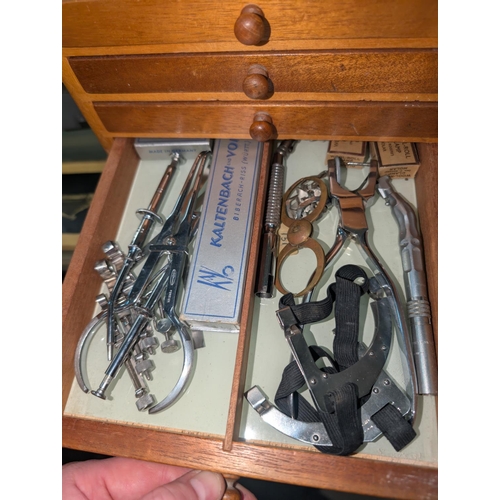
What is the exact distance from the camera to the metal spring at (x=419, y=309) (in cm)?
77

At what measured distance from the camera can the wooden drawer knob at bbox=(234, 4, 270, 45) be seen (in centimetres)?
64

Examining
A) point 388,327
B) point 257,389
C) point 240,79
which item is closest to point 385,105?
point 240,79

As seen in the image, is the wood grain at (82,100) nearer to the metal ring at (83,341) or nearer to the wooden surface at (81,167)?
the wooden surface at (81,167)

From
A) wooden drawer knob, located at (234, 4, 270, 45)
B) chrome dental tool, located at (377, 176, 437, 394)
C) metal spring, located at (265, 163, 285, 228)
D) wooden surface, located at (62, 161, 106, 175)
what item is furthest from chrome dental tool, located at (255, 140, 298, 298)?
wooden surface, located at (62, 161, 106, 175)

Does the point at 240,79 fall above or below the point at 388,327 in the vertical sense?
above

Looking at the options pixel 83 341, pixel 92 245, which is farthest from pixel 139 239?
pixel 83 341

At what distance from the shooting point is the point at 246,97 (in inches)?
32.7

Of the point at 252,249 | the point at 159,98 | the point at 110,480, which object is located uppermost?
the point at 159,98

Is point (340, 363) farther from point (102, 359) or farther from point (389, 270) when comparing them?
point (102, 359)

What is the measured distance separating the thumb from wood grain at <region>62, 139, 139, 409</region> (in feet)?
0.88

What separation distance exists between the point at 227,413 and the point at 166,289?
0.26m

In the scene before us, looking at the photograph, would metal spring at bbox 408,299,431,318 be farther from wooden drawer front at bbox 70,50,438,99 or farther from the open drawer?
wooden drawer front at bbox 70,50,438,99

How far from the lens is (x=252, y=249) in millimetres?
830

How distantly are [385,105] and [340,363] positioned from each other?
0.48 metres
